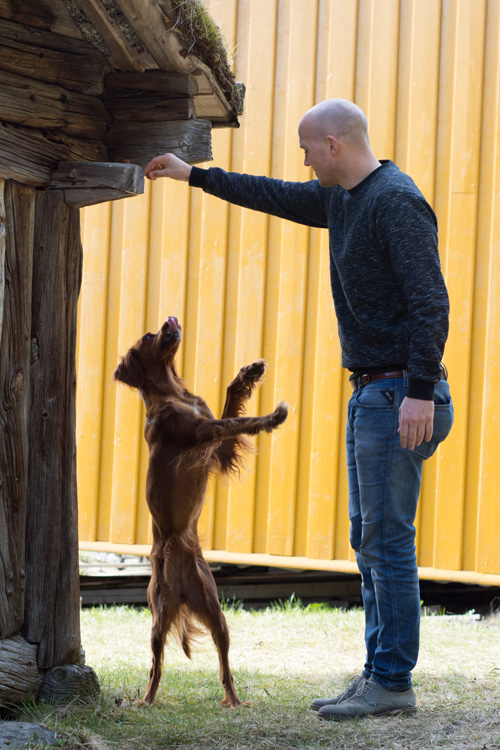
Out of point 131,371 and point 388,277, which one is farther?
point 131,371

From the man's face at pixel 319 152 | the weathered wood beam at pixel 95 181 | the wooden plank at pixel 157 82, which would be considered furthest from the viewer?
the wooden plank at pixel 157 82

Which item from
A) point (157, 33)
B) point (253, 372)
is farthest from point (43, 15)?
point (253, 372)

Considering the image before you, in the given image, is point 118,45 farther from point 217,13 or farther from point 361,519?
point 217,13

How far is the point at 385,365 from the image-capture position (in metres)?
2.97

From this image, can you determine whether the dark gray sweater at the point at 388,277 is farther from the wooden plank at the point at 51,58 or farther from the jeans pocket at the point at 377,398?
the wooden plank at the point at 51,58

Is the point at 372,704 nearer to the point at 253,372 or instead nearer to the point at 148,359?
the point at 253,372

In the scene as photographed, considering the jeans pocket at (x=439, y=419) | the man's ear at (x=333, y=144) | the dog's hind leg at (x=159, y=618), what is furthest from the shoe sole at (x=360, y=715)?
the man's ear at (x=333, y=144)

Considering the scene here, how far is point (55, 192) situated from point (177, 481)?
4.42ft

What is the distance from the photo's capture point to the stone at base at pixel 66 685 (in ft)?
10.5

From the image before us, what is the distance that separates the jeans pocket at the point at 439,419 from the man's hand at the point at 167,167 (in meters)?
1.45

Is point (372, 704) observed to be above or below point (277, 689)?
above

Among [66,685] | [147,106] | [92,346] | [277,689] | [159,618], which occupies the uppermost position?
[147,106]

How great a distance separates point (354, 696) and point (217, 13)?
4.87m

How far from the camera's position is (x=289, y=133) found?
5.80 metres
